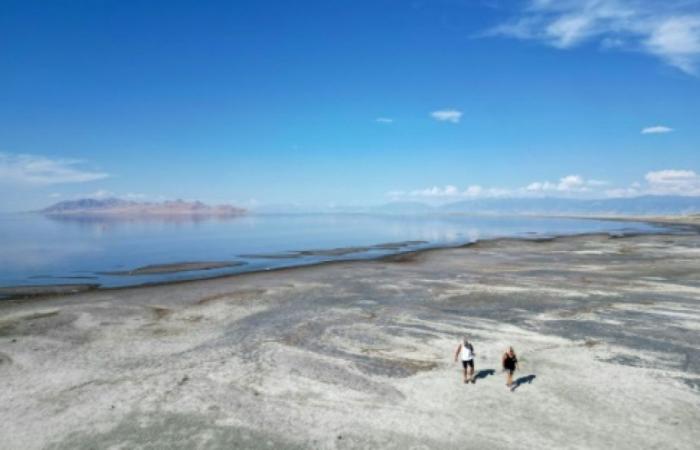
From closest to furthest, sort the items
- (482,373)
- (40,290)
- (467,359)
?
(467,359) → (482,373) → (40,290)

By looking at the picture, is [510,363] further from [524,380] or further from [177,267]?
[177,267]

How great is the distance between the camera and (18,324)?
27641mm

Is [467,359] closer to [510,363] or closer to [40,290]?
[510,363]

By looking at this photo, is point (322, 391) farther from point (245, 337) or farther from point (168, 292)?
point (168, 292)

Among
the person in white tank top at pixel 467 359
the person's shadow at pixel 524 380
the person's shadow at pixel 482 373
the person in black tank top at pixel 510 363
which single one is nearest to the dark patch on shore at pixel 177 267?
the person's shadow at pixel 482 373

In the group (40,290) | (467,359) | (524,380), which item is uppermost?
(40,290)

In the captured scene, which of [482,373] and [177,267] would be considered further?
[177,267]

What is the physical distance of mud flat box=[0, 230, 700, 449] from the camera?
48.1 feet

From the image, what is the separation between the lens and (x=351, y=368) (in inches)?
790

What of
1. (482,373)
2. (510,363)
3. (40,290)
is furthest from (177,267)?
(510,363)

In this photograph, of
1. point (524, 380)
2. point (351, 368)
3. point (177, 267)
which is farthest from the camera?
point (177, 267)

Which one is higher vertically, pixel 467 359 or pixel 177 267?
pixel 177 267

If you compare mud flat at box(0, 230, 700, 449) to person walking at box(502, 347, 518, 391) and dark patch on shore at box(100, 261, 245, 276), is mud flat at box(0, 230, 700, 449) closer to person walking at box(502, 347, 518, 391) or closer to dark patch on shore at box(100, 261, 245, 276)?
person walking at box(502, 347, 518, 391)

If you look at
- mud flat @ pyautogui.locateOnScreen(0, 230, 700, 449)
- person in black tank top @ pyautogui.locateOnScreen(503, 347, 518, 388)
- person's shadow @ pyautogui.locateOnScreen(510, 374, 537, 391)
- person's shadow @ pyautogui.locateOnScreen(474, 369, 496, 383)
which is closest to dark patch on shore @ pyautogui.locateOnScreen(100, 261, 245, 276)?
mud flat @ pyautogui.locateOnScreen(0, 230, 700, 449)
